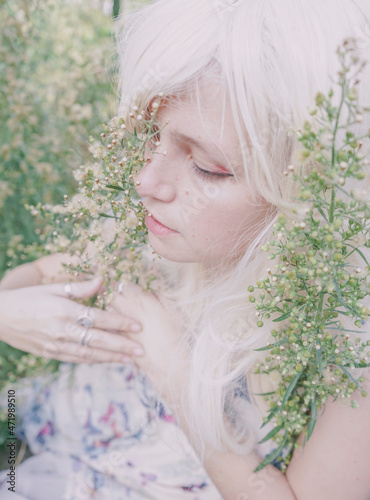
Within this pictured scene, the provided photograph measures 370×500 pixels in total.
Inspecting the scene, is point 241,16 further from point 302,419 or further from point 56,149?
point 56,149

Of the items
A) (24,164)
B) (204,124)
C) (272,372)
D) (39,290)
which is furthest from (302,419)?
(24,164)

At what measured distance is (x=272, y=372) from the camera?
874 millimetres

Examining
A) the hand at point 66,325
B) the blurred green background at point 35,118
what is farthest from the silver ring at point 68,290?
the blurred green background at point 35,118

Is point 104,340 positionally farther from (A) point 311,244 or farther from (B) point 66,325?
(A) point 311,244

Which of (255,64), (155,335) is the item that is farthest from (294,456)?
(255,64)

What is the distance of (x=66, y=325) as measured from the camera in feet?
3.68

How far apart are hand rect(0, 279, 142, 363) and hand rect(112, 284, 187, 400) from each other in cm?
3

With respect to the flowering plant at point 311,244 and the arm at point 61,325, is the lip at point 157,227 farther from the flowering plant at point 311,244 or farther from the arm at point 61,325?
the arm at point 61,325

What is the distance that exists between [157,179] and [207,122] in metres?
0.15

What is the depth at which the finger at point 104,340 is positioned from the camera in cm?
112

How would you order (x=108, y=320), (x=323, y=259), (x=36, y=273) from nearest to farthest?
(x=323, y=259) < (x=108, y=320) < (x=36, y=273)

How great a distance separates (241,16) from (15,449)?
165 centimetres

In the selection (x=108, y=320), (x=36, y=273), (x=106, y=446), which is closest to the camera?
(x=108, y=320)

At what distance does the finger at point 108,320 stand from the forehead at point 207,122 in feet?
1.73
